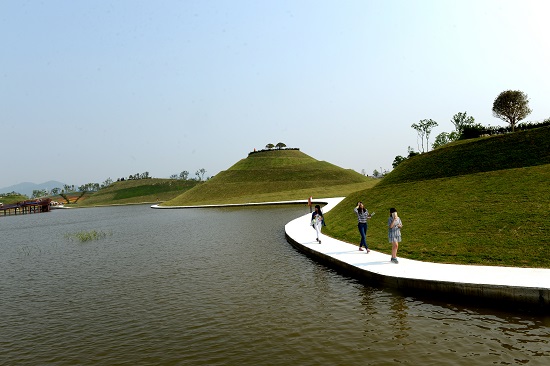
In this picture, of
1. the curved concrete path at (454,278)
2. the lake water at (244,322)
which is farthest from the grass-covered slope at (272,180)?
the curved concrete path at (454,278)

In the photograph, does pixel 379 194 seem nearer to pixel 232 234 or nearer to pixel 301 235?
pixel 301 235

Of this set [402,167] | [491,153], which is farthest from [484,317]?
[402,167]

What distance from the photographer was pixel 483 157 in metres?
36.7

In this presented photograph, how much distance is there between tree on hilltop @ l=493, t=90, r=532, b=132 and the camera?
195ft

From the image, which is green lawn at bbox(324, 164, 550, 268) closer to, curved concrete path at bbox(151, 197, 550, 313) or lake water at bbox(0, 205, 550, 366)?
curved concrete path at bbox(151, 197, 550, 313)

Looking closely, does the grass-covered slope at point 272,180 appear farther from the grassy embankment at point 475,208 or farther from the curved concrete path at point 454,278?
the curved concrete path at point 454,278

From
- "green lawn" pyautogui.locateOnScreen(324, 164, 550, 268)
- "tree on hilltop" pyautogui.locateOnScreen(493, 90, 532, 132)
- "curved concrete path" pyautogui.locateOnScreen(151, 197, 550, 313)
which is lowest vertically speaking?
"curved concrete path" pyautogui.locateOnScreen(151, 197, 550, 313)

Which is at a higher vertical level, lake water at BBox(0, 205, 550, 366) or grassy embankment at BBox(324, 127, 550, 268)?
grassy embankment at BBox(324, 127, 550, 268)

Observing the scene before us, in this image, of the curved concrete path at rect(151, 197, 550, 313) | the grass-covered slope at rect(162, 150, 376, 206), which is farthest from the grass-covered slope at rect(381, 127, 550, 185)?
the grass-covered slope at rect(162, 150, 376, 206)

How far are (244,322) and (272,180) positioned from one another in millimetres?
115654

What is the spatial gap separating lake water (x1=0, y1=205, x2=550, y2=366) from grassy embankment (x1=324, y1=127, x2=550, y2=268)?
4973 millimetres

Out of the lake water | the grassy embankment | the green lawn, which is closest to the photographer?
the lake water

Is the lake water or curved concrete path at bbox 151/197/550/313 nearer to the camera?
the lake water

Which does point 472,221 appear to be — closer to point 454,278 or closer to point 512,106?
point 454,278
